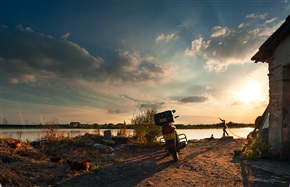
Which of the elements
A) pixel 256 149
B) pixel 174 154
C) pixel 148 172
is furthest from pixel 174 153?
pixel 256 149

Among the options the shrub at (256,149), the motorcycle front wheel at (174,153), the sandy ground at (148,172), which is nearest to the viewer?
the sandy ground at (148,172)

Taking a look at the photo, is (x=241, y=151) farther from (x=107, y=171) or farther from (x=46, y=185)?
(x=46, y=185)

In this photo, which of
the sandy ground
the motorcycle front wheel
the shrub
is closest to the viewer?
the sandy ground

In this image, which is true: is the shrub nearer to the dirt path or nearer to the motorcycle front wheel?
the dirt path

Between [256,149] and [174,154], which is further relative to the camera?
[256,149]

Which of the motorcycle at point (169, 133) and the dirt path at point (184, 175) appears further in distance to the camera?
the motorcycle at point (169, 133)

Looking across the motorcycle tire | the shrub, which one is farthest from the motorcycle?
the shrub

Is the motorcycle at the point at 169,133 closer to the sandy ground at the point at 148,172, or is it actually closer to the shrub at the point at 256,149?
the sandy ground at the point at 148,172

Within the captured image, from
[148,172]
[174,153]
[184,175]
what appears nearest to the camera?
[184,175]

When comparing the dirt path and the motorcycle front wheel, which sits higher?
the motorcycle front wheel

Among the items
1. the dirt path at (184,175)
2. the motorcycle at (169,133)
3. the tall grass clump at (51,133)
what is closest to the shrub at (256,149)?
the dirt path at (184,175)

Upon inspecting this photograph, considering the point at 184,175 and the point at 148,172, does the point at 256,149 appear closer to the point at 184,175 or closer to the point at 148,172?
the point at 184,175

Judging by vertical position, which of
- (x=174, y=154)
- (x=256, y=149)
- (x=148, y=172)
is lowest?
(x=148, y=172)

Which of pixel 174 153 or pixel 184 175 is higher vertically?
pixel 174 153
